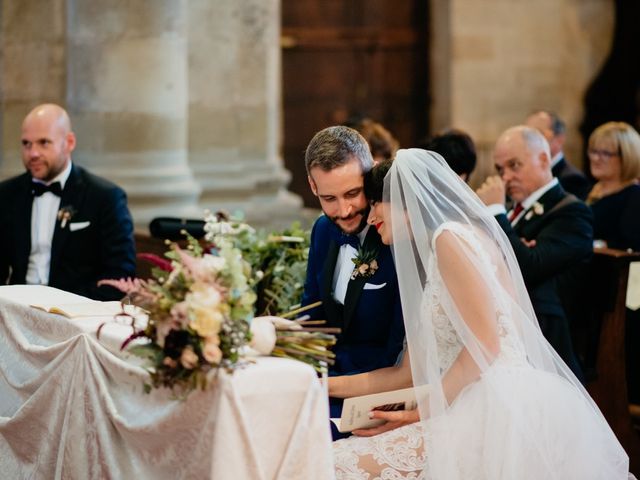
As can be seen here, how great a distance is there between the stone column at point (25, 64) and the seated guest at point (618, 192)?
132 inches

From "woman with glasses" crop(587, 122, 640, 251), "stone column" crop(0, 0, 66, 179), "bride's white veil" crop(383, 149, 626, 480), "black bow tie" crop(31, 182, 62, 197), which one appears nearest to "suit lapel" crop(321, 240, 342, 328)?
"bride's white veil" crop(383, 149, 626, 480)

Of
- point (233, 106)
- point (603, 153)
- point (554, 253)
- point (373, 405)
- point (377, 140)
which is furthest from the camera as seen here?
point (233, 106)

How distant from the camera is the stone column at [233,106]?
7762mm

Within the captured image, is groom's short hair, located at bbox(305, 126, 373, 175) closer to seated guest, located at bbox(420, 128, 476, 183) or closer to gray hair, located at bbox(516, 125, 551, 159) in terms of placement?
seated guest, located at bbox(420, 128, 476, 183)

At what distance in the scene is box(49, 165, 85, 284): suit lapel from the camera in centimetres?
560

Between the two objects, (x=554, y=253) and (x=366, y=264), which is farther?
(x=554, y=253)

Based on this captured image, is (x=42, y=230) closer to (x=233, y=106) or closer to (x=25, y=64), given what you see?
(x=25, y=64)

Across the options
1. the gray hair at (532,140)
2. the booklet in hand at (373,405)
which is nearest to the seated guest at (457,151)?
the gray hair at (532,140)

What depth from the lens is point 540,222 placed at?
539cm

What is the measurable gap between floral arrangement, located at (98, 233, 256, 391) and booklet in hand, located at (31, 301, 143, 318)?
569mm

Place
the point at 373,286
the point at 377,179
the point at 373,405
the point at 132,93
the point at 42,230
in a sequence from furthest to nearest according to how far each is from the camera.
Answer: the point at 132,93 < the point at 42,230 < the point at 373,286 < the point at 377,179 < the point at 373,405

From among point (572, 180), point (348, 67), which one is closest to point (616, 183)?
point (572, 180)

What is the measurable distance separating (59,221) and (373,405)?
97.4 inches

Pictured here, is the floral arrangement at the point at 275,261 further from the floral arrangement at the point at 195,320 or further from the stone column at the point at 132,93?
the floral arrangement at the point at 195,320
